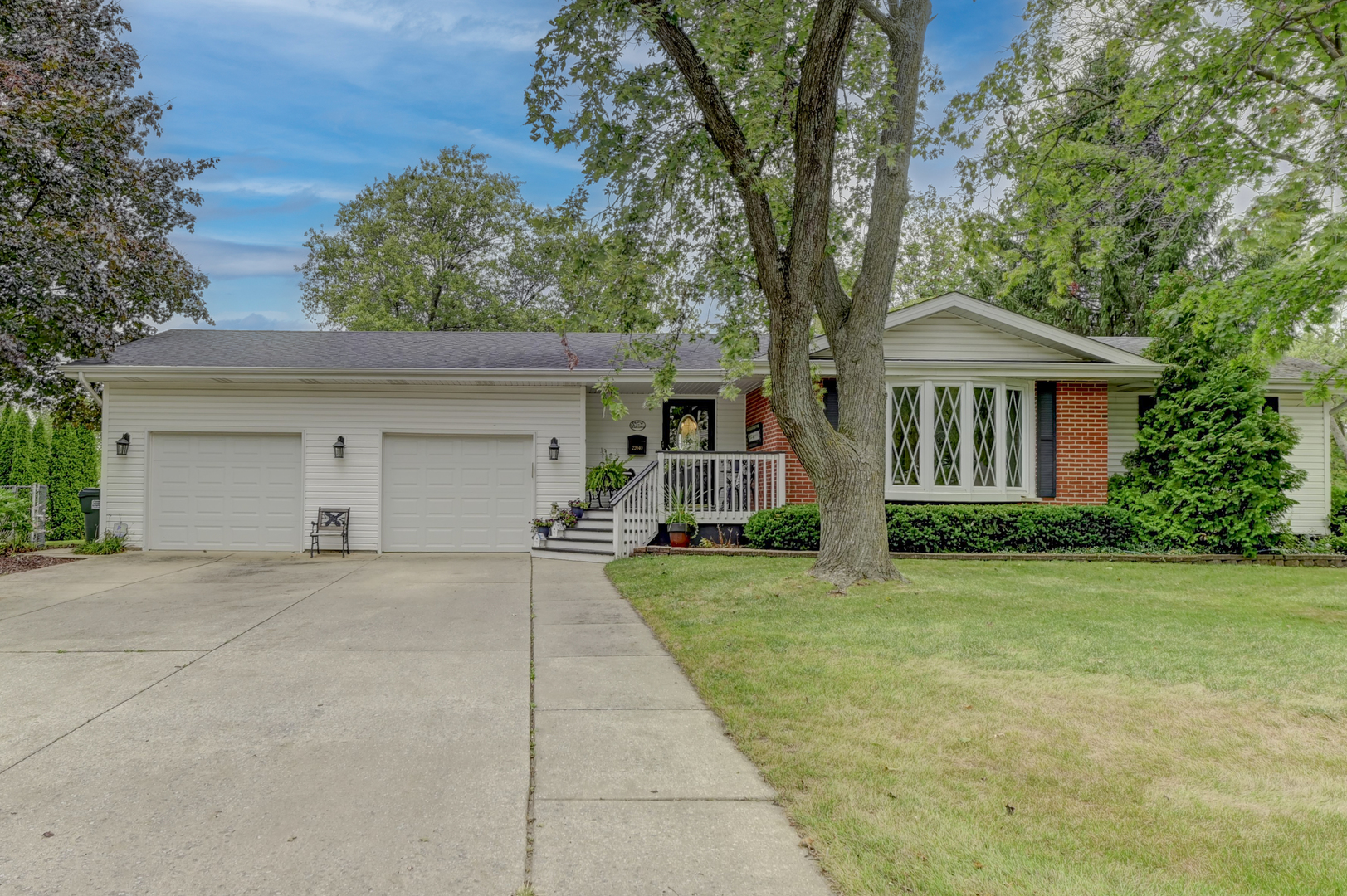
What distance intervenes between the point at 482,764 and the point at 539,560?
25.4 feet

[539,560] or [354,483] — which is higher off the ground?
[354,483]

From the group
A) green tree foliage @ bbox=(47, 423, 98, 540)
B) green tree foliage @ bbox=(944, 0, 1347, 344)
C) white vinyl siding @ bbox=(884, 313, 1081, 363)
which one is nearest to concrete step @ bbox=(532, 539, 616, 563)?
white vinyl siding @ bbox=(884, 313, 1081, 363)

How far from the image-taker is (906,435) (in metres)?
11.4

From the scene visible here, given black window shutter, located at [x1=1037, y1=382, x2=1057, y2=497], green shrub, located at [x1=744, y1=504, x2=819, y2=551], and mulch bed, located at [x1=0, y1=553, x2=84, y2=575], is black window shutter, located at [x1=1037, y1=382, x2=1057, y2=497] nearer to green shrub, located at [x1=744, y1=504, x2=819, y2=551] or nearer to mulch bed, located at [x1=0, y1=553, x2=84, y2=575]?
green shrub, located at [x1=744, y1=504, x2=819, y2=551]

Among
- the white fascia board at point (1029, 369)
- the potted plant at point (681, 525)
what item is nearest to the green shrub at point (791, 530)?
the potted plant at point (681, 525)

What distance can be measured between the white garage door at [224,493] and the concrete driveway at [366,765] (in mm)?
5967

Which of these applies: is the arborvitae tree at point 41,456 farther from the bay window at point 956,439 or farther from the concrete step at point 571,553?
the bay window at point 956,439

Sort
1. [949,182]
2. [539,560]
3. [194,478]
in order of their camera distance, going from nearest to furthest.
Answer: [949,182] → [539,560] → [194,478]

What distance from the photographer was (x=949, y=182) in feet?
32.4

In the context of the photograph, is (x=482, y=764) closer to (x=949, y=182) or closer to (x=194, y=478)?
(x=949, y=182)

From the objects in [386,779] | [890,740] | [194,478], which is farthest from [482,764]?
[194,478]

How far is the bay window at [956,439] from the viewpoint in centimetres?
1127

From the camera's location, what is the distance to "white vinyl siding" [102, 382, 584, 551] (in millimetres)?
11875

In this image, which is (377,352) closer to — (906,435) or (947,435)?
(906,435)
